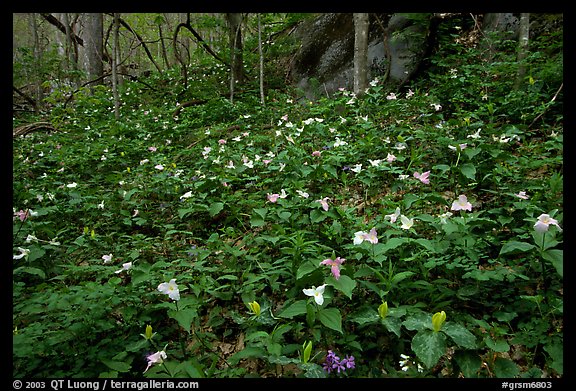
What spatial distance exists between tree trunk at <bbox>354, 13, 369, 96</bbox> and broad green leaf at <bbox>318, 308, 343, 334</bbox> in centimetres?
481

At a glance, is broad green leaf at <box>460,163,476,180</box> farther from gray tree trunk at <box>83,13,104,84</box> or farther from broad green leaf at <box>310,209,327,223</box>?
gray tree trunk at <box>83,13,104,84</box>

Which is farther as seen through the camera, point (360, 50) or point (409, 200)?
point (360, 50)

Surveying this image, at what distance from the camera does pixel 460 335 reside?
1.48 meters

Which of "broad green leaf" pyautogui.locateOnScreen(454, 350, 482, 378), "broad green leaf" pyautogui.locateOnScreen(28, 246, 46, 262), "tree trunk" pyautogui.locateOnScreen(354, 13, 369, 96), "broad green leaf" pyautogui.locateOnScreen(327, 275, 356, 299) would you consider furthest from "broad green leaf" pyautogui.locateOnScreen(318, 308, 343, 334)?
"tree trunk" pyautogui.locateOnScreen(354, 13, 369, 96)

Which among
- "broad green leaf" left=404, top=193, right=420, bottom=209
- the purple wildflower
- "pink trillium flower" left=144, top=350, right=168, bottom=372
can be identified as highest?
"broad green leaf" left=404, top=193, right=420, bottom=209

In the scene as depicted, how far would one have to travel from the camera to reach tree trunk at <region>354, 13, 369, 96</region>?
17.4ft

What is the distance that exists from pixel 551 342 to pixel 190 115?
6.97 metres

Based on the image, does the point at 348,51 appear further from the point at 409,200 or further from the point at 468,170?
the point at 409,200

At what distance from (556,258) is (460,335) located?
0.70 metres

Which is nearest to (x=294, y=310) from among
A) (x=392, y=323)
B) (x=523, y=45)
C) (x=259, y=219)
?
(x=392, y=323)

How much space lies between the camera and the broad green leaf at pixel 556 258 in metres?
1.59
